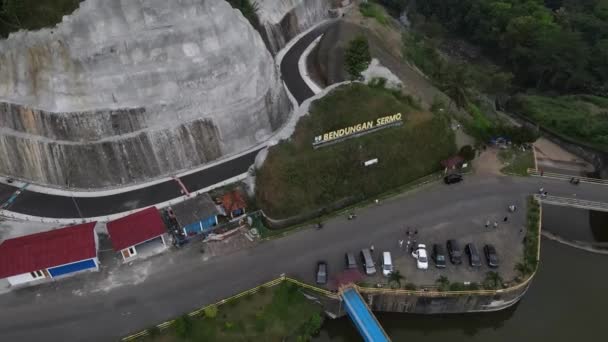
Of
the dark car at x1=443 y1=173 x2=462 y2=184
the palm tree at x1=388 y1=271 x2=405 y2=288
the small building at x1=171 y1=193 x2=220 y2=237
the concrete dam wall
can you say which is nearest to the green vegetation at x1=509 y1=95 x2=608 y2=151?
the dark car at x1=443 y1=173 x2=462 y2=184

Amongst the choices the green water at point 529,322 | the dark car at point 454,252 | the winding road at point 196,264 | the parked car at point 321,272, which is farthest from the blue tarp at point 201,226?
the dark car at point 454,252

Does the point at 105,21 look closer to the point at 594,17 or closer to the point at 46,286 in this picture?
the point at 46,286

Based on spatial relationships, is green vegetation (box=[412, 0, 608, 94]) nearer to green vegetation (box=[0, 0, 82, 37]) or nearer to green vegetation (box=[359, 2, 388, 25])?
green vegetation (box=[359, 2, 388, 25])

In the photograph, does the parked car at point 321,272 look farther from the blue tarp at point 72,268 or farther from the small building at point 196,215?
the blue tarp at point 72,268

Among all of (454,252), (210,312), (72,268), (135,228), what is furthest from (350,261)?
(72,268)

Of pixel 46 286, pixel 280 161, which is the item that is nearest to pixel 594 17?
pixel 280 161
